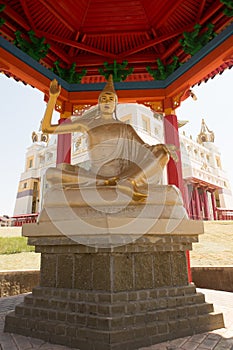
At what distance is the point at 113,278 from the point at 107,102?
2302 mm

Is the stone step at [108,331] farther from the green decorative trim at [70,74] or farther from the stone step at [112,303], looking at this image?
the green decorative trim at [70,74]

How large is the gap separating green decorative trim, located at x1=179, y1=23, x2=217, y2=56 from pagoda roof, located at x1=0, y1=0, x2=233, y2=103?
2 centimetres

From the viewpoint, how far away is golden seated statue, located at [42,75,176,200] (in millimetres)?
2891

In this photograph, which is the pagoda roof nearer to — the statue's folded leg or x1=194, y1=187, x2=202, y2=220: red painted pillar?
the statue's folded leg

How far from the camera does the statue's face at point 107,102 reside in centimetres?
364

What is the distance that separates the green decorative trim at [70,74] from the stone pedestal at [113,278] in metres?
4.02

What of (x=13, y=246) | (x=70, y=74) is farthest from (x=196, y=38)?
(x=13, y=246)

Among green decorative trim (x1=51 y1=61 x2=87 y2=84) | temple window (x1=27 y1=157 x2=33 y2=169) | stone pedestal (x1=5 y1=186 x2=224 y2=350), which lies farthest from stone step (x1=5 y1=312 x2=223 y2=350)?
temple window (x1=27 y1=157 x2=33 y2=169)

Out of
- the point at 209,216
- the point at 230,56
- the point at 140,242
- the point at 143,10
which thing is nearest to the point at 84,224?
the point at 140,242

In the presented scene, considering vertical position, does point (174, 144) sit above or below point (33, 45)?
below

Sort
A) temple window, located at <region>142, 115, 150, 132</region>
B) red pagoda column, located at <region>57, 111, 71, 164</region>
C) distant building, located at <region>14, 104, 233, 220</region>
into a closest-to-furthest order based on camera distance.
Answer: red pagoda column, located at <region>57, 111, 71, 164</region>, distant building, located at <region>14, 104, 233, 220</region>, temple window, located at <region>142, 115, 150, 132</region>

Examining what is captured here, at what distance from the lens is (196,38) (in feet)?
16.8

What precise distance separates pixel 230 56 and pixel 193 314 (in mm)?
4199

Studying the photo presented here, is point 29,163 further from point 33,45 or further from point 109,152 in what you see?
point 109,152
